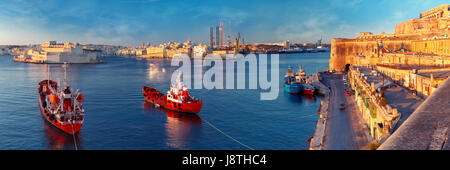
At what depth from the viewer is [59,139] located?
1229 centimetres

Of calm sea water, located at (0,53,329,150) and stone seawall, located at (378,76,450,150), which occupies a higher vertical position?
stone seawall, located at (378,76,450,150)

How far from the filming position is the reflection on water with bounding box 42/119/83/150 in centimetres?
1141

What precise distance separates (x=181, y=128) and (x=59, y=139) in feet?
14.1

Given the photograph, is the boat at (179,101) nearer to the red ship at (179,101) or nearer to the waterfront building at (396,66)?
the red ship at (179,101)

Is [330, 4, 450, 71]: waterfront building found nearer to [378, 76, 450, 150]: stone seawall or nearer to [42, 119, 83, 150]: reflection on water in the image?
[42, 119, 83, 150]: reflection on water

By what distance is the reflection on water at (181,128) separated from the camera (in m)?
11.6

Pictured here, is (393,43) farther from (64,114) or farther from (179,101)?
(64,114)

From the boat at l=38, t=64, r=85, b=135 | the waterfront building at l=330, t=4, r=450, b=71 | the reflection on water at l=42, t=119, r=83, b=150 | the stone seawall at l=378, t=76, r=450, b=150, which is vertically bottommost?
the reflection on water at l=42, t=119, r=83, b=150

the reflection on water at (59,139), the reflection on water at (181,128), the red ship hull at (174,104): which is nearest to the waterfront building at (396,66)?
the reflection on water at (181,128)

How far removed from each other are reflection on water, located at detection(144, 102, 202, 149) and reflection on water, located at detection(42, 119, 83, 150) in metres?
3.05

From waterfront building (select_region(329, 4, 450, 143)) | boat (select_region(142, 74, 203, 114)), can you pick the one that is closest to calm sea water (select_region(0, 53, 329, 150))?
boat (select_region(142, 74, 203, 114))

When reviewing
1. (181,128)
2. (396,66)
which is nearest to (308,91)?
(396,66)
